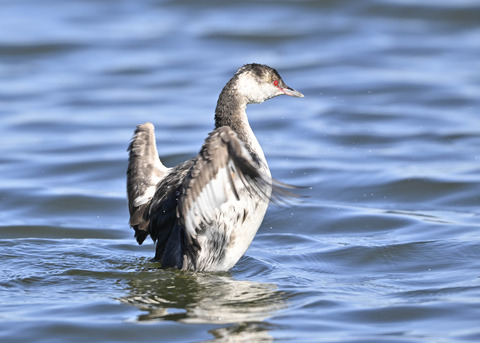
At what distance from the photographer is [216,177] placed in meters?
6.49

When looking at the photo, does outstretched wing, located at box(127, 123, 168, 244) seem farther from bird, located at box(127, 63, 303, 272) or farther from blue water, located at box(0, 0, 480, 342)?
blue water, located at box(0, 0, 480, 342)

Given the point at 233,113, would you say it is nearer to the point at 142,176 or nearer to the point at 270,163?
the point at 142,176

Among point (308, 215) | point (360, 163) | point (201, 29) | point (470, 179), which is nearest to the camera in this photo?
point (308, 215)

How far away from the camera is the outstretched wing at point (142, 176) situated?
7.56m

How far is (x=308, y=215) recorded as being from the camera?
378 inches

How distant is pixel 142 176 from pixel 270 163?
157 inches

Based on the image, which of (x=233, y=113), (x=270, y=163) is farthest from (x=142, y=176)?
(x=270, y=163)

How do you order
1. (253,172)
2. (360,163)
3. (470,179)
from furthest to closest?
(360,163) → (470,179) → (253,172)

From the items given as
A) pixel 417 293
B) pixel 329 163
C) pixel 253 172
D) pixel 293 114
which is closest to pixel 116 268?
pixel 253 172

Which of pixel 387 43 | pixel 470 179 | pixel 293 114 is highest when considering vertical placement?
pixel 387 43

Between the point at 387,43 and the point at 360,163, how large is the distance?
612 centimetres

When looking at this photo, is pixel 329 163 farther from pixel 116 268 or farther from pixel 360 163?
pixel 116 268

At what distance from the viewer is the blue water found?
6.50 m

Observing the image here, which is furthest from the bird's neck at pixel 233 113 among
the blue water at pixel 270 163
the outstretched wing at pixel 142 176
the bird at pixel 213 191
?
the blue water at pixel 270 163
